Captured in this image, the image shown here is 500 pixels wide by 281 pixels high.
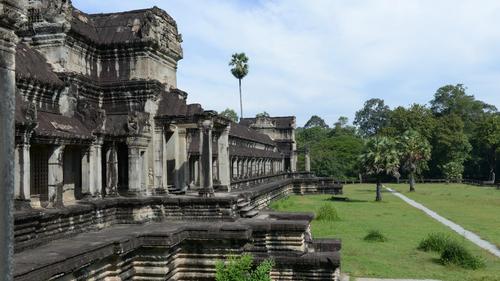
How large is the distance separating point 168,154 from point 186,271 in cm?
504

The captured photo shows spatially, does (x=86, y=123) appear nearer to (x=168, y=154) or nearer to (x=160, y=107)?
(x=160, y=107)

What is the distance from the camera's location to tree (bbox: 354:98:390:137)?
128 m

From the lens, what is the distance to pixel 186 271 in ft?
33.5

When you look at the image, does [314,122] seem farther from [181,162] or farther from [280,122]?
[181,162]

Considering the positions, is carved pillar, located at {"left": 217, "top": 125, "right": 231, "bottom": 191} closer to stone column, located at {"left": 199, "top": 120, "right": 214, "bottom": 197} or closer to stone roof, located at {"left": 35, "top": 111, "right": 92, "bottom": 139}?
stone column, located at {"left": 199, "top": 120, "right": 214, "bottom": 197}

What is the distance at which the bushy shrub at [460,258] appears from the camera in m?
14.2

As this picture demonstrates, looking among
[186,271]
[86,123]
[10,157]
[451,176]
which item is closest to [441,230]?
[186,271]

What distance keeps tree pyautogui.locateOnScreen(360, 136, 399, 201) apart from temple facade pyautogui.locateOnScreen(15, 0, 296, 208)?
23.7 meters

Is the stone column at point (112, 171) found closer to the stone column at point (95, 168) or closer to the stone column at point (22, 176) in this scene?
the stone column at point (95, 168)

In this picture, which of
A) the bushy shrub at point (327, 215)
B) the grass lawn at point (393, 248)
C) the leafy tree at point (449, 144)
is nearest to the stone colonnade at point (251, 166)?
the grass lawn at point (393, 248)

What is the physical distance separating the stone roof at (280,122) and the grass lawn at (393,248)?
26.5 m

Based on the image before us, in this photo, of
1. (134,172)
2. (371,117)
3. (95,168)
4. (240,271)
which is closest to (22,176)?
(95,168)

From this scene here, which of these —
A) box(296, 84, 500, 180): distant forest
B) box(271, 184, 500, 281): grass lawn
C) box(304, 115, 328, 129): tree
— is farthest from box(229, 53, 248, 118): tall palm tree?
box(304, 115, 328, 129): tree

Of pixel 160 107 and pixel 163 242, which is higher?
pixel 160 107
